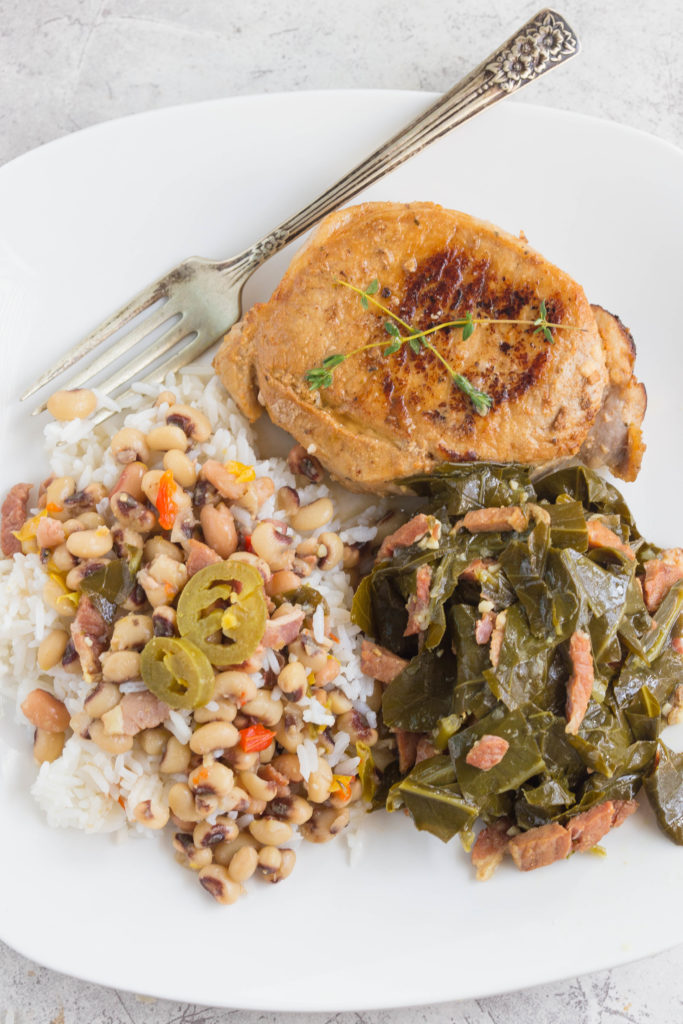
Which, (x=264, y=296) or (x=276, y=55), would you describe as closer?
(x=264, y=296)

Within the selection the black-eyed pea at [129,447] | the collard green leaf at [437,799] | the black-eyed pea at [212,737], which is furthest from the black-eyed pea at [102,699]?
the collard green leaf at [437,799]

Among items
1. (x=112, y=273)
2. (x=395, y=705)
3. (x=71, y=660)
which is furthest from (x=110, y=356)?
(x=395, y=705)

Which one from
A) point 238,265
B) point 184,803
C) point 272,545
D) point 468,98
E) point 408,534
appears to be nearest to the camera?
point 184,803

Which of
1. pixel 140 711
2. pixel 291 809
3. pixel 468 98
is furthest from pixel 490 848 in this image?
pixel 468 98

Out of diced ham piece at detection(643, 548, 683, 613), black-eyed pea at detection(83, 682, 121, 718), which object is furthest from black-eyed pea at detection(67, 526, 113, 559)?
diced ham piece at detection(643, 548, 683, 613)

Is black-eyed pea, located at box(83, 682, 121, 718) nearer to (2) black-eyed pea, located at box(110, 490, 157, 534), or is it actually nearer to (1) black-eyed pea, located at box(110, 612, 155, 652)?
(1) black-eyed pea, located at box(110, 612, 155, 652)

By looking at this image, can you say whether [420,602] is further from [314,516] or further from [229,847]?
[229,847]

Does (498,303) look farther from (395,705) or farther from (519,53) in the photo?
(395,705)
